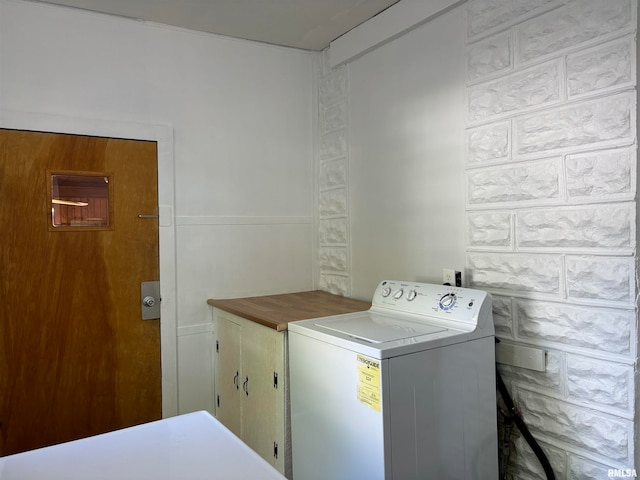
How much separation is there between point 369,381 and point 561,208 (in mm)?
953

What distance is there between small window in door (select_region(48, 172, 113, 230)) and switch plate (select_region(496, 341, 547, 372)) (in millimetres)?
2006

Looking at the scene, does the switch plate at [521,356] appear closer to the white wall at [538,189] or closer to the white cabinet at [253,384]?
the white wall at [538,189]

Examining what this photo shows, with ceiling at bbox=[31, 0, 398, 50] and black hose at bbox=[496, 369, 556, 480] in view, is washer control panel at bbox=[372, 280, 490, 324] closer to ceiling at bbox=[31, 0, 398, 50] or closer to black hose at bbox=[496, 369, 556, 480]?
black hose at bbox=[496, 369, 556, 480]

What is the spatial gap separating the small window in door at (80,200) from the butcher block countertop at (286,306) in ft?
2.48

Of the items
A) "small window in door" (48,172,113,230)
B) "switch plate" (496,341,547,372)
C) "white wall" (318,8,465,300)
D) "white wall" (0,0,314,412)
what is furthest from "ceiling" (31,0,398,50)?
"switch plate" (496,341,547,372)

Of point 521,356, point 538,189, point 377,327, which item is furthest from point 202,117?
point 521,356

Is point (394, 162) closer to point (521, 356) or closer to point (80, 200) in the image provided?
point (521, 356)

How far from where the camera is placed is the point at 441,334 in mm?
1746

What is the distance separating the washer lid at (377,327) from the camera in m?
1.71

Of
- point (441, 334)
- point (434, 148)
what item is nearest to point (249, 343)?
point (441, 334)

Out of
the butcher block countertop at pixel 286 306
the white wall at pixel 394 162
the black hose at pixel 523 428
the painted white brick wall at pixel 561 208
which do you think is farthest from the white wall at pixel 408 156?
the black hose at pixel 523 428

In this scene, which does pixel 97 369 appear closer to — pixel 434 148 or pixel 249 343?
pixel 249 343

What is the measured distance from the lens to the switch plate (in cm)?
179

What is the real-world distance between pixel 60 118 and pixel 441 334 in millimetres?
2090
